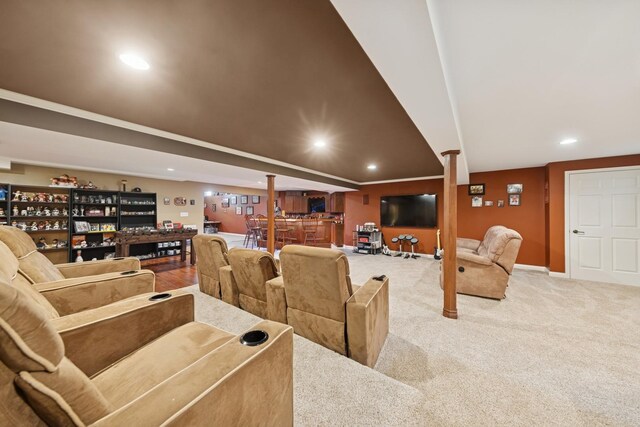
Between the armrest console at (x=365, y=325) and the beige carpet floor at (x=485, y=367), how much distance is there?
0.49ft

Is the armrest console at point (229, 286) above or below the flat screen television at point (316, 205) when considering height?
below

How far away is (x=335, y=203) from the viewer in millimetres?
8312

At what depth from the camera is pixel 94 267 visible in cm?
242

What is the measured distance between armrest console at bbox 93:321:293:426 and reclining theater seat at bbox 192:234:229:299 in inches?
80.7

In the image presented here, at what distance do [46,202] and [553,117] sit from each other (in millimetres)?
8027

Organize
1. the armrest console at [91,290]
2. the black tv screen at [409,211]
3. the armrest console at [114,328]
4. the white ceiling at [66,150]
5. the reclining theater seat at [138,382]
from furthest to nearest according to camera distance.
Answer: the black tv screen at [409,211] < the white ceiling at [66,150] < the armrest console at [91,290] < the armrest console at [114,328] < the reclining theater seat at [138,382]

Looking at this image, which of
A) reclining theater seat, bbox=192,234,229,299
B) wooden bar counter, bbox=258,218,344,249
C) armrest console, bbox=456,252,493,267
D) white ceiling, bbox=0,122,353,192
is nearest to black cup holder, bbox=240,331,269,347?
reclining theater seat, bbox=192,234,229,299

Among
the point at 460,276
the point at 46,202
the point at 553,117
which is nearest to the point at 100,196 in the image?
the point at 46,202

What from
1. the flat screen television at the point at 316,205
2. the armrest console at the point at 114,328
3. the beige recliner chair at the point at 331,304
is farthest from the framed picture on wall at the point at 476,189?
the armrest console at the point at 114,328

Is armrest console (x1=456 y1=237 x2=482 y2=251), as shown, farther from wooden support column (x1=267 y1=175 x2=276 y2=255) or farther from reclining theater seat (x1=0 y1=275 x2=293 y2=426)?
reclining theater seat (x1=0 y1=275 x2=293 y2=426)

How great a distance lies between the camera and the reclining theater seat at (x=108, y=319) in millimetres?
1102

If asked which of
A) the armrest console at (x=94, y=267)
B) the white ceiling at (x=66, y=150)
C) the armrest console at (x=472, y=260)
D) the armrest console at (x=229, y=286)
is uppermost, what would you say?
the white ceiling at (x=66, y=150)

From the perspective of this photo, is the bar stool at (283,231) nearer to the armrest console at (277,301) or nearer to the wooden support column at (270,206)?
the wooden support column at (270,206)

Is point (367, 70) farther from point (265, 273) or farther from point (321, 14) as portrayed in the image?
point (265, 273)
